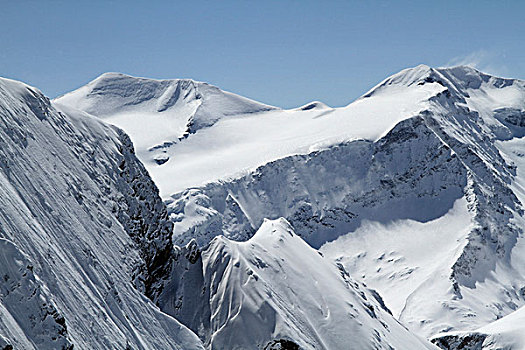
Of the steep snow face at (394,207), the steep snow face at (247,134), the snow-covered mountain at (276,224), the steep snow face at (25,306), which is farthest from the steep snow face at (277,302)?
the steep snow face at (247,134)

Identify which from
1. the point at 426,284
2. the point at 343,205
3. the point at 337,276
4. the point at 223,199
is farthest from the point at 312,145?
the point at 337,276

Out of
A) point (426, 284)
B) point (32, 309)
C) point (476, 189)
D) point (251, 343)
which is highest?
point (32, 309)

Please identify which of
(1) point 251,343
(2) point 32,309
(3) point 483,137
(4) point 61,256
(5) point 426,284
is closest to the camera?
(2) point 32,309

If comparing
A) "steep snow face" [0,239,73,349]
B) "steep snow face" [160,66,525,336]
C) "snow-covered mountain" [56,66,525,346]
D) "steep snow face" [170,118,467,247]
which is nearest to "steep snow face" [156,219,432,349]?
"steep snow face" [0,239,73,349]

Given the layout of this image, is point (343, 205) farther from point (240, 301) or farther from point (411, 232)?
point (240, 301)

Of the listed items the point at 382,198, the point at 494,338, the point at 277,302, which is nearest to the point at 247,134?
the point at 382,198

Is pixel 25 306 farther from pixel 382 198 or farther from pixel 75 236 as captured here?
pixel 382 198

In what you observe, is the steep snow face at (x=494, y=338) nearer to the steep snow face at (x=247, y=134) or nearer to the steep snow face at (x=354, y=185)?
the steep snow face at (x=354, y=185)
